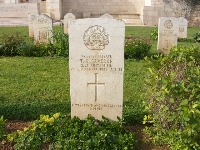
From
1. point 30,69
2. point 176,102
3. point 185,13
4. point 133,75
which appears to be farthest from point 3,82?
point 185,13

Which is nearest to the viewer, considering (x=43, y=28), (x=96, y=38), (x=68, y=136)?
(x=68, y=136)

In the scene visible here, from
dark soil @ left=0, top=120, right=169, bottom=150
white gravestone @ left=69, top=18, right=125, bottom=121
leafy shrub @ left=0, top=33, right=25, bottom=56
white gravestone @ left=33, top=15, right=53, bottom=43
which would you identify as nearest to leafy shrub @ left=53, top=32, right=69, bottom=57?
white gravestone @ left=33, top=15, right=53, bottom=43

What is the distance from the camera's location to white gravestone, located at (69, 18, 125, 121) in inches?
156

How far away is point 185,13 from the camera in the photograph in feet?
71.7

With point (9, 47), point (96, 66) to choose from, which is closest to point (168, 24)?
point (9, 47)

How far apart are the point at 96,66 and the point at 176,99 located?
1.15 metres

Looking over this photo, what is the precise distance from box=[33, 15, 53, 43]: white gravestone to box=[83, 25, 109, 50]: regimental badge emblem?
20.5ft

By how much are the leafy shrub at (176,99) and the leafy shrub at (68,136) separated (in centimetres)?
48

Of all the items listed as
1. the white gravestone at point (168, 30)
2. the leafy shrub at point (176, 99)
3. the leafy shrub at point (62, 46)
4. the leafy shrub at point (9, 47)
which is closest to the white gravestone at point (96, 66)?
the leafy shrub at point (176, 99)

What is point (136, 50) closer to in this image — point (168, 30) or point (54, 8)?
point (168, 30)

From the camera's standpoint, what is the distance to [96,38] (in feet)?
13.0

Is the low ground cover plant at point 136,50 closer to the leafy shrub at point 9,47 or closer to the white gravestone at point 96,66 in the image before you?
the leafy shrub at point 9,47

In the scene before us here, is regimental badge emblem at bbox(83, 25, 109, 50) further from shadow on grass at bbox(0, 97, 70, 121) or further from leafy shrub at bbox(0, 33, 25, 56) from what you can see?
leafy shrub at bbox(0, 33, 25, 56)

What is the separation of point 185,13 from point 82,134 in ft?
64.5
